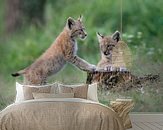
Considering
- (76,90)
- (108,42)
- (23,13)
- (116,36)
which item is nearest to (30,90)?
(76,90)

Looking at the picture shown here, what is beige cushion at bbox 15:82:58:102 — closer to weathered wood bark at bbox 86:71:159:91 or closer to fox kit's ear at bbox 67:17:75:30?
weathered wood bark at bbox 86:71:159:91

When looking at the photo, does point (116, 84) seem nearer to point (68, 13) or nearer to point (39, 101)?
point (68, 13)

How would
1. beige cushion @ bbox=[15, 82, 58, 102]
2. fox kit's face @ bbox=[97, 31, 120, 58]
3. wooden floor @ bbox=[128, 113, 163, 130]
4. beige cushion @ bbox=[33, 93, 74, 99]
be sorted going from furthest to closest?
fox kit's face @ bbox=[97, 31, 120, 58]
wooden floor @ bbox=[128, 113, 163, 130]
beige cushion @ bbox=[15, 82, 58, 102]
beige cushion @ bbox=[33, 93, 74, 99]

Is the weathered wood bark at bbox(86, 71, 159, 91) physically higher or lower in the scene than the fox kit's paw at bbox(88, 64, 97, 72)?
lower

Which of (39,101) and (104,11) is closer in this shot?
(39,101)

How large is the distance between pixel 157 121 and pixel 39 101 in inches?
110

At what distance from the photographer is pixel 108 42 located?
7242 mm

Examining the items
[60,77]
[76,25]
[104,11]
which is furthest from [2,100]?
[104,11]

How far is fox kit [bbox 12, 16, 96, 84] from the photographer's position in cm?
717

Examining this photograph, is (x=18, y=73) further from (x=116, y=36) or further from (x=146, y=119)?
(x=146, y=119)

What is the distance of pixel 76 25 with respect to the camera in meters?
7.17

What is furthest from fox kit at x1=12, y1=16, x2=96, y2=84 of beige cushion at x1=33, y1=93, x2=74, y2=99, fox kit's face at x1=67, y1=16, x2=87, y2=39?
beige cushion at x1=33, y1=93, x2=74, y2=99

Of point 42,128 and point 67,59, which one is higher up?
point 67,59

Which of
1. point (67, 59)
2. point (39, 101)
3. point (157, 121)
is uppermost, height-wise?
point (67, 59)
